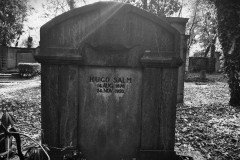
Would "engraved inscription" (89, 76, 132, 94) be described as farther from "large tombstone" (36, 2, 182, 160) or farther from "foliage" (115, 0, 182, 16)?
"foliage" (115, 0, 182, 16)

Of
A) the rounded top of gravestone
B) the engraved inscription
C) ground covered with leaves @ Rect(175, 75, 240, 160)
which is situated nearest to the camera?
the rounded top of gravestone

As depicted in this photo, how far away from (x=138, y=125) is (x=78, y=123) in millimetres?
853

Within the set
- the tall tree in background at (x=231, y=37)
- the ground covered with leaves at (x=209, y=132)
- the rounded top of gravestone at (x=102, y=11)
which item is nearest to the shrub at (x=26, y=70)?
the ground covered with leaves at (x=209, y=132)

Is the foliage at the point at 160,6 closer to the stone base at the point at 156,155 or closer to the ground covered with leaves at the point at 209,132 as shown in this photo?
the ground covered with leaves at the point at 209,132

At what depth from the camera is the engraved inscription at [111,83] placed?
10.6 feet

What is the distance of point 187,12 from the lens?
35.4 metres

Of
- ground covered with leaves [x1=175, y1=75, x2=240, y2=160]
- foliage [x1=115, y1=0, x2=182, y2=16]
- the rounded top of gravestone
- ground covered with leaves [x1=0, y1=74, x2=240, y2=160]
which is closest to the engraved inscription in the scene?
the rounded top of gravestone

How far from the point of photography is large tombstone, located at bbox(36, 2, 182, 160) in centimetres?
308

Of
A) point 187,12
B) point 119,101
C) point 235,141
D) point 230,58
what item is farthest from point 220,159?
A: point 187,12

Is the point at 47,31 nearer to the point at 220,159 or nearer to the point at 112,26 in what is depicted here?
the point at 112,26

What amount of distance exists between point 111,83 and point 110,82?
21 millimetres

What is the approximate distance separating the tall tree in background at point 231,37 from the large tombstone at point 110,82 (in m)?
5.64

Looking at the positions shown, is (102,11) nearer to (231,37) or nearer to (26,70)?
(231,37)

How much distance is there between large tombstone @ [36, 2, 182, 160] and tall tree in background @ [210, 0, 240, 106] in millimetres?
5635
